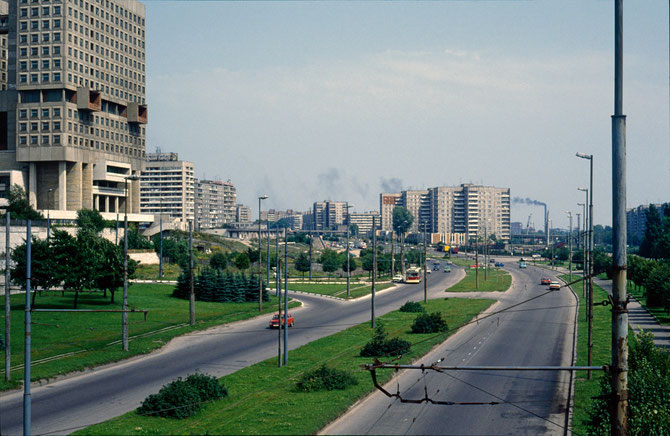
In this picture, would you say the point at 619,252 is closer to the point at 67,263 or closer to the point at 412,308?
the point at 67,263

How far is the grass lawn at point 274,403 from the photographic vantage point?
2492 centimetres

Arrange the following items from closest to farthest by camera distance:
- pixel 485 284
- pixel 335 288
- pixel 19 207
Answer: pixel 335 288
pixel 19 207
pixel 485 284

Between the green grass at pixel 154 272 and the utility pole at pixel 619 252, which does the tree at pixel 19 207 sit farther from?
the utility pole at pixel 619 252

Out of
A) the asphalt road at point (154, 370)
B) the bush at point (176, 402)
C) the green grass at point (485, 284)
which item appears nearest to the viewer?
the bush at point (176, 402)

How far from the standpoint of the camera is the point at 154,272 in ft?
348

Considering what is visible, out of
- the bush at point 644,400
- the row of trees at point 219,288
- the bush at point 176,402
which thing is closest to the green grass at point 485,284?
the row of trees at point 219,288

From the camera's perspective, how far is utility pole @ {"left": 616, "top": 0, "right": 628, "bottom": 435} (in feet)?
40.7

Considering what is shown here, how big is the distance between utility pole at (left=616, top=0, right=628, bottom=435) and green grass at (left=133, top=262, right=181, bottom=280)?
91.3m

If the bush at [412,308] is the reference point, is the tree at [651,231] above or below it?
above

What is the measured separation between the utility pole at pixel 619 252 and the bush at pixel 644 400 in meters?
3.41

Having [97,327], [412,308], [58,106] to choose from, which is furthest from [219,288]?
[58,106]

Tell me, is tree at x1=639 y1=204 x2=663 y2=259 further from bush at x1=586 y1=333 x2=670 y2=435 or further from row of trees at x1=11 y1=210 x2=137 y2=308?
bush at x1=586 y1=333 x2=670 y2=435

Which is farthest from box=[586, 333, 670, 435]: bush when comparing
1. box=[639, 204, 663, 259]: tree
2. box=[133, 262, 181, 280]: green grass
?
box=[639, 204, 663, 259]: tree

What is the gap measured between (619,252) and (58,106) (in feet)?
398
